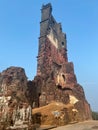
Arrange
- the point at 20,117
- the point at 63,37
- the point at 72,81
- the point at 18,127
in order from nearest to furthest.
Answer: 1. the point at 18,127
2. the point at 20,117
3. the point at 72,81
4. the point at 63,37

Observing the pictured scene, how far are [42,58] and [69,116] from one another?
69.2ft

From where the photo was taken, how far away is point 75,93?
30.8m

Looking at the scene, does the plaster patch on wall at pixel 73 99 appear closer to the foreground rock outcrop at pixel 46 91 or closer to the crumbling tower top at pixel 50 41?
the foreground rock outcrop at pixel 46 91

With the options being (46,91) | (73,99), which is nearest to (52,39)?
(46,91)

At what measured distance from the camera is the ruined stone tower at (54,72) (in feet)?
92.3

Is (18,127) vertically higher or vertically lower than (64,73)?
lower

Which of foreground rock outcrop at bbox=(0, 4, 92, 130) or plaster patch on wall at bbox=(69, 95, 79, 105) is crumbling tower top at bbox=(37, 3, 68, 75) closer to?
foreground rock outcrop at bbox=(0, 4, 92, 130)

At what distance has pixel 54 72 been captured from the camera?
117ft

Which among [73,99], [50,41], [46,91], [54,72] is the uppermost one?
[50,41]

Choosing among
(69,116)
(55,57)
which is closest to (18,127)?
(69,116)

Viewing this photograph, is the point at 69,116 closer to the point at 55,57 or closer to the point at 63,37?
the point at 55,57

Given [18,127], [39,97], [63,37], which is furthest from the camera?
[63,37]

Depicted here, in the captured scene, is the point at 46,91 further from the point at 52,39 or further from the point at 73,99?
the point at 52,39

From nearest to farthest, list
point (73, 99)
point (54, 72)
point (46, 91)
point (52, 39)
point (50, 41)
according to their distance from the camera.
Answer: point (73, 99) < point (46, 91) < point (54, 72) < point (50, 41) < point (52, 39)
